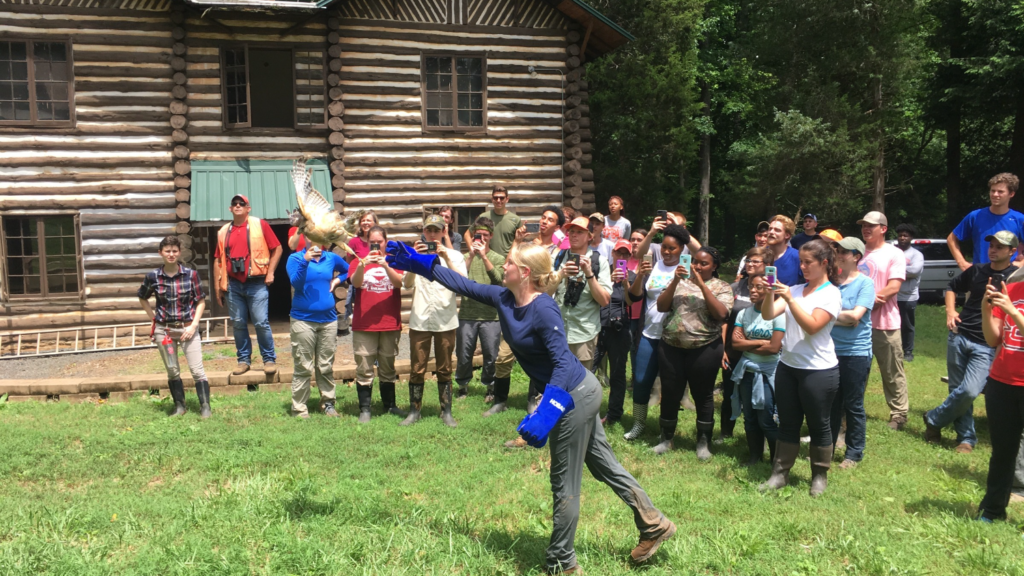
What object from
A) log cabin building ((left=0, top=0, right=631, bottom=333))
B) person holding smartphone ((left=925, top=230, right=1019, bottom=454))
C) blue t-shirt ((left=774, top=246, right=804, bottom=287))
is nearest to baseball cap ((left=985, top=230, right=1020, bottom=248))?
person holding smartphone ((left=925, top=230, right=1019, bottom=454))

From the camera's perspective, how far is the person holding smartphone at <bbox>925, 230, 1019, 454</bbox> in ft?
22.0

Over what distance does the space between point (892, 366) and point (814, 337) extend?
2.44 meters

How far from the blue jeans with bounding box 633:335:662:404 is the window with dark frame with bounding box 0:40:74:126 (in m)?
11.0

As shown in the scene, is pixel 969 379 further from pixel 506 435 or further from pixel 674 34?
pixel 674 34

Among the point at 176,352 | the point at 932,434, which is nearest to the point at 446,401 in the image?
the point at 176,352

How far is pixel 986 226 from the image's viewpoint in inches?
307

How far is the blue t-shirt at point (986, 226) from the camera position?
7648 mm

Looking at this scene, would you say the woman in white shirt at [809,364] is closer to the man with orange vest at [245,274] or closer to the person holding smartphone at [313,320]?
the person holding smartphone at [313,320]

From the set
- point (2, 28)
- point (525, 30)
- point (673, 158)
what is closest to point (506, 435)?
point (525, 30)

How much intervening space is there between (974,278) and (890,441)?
167 centimetres

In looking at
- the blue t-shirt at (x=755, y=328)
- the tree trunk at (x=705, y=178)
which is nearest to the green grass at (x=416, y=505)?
the blue t-shirt at (x=755, y=328)

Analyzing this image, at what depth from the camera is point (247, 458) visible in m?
6.73

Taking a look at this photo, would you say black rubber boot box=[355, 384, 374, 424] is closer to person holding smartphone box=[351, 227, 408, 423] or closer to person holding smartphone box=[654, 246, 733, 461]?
person holding smartphone box=[351, 227, 408, 423]

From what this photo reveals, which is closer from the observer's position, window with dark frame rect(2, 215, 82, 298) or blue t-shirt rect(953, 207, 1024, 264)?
blue t-shirt rect(953, 207, 1024, 264)
